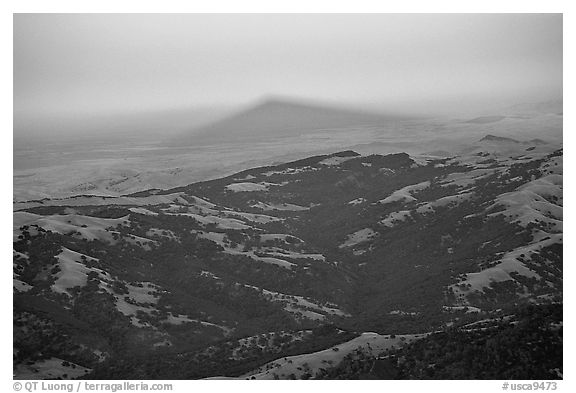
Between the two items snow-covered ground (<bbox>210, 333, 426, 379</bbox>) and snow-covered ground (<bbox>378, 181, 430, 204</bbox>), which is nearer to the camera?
snow-covered ground (<bbox>210, 333, 426, 379</bbox>)

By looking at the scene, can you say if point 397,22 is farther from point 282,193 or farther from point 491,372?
point 282,193

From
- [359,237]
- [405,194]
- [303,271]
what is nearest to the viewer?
[303,271]

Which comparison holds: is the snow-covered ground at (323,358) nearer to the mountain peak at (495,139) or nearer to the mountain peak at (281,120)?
the mountain peak at (281,120)

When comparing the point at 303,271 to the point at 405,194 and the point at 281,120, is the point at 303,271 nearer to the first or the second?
the point at 281,120

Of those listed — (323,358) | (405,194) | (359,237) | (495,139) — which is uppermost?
(495,139)

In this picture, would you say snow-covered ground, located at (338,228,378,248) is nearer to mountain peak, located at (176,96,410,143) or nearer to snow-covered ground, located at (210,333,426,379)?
mountain peak, located at (176,96,410,143)

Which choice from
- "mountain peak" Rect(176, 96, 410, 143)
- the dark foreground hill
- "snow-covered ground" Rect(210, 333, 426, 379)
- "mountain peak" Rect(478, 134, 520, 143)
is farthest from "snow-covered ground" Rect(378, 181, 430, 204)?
"snow-covered ground" Rect(210, 333, 426, 379)

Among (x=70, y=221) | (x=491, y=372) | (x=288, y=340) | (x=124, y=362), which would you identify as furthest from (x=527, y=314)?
(x=70, y=221)

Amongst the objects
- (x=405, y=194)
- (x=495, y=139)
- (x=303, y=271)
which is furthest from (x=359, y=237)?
(x=495, y=139)

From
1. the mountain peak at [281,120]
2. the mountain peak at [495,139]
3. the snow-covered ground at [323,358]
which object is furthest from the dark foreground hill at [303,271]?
the mountain peak at [281,120]
